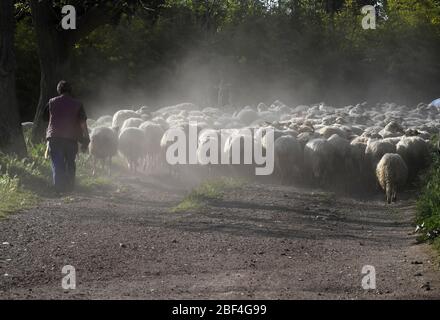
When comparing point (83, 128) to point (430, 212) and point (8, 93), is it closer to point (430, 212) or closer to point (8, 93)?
point (8, 93)

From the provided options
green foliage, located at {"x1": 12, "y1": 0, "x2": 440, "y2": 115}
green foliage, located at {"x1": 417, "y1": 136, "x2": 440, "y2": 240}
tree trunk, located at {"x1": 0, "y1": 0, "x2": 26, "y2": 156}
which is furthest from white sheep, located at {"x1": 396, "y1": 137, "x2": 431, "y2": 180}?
green foliage, located at {"x1": 12, "y1": 0, "x2": 440, "y2": 115}

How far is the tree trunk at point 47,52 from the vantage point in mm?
19844

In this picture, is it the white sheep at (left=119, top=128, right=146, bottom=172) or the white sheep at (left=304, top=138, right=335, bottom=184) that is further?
the white sheep at (left=119, top=128, right=146, bottom=172)

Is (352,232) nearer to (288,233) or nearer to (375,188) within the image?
(288,233)

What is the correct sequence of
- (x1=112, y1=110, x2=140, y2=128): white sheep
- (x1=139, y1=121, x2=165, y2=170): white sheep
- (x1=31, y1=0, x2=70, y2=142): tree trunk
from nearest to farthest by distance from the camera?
(x1=139, y1=121, x2=165, y2=170): white sheep
(x1=31, y1=0, x2=70, y2=142): tree trunk
(x1=112, y1=110, x2=140, y2=128): white sheep

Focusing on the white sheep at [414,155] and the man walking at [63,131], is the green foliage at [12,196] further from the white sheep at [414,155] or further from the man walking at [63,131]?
the white sheep at [414,155]

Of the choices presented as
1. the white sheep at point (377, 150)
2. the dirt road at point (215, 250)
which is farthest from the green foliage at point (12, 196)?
the white sheep at point (377, 150)

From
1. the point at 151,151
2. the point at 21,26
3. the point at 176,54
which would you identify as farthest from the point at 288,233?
the point at 176,54

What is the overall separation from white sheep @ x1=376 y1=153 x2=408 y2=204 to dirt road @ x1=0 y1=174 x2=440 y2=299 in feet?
1.63

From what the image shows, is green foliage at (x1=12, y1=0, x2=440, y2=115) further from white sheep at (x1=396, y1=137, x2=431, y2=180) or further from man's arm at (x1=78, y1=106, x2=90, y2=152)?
man's arm at (x1=78, y1=106, x2=90, y2=152)

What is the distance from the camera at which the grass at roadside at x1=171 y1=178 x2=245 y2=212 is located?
1350 centimetres

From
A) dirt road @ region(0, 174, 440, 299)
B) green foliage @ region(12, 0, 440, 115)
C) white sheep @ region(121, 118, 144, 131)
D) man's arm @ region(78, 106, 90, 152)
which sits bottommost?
dirt road @ region(0, 174, 440, 299)

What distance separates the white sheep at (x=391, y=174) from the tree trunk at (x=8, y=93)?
7.16m
